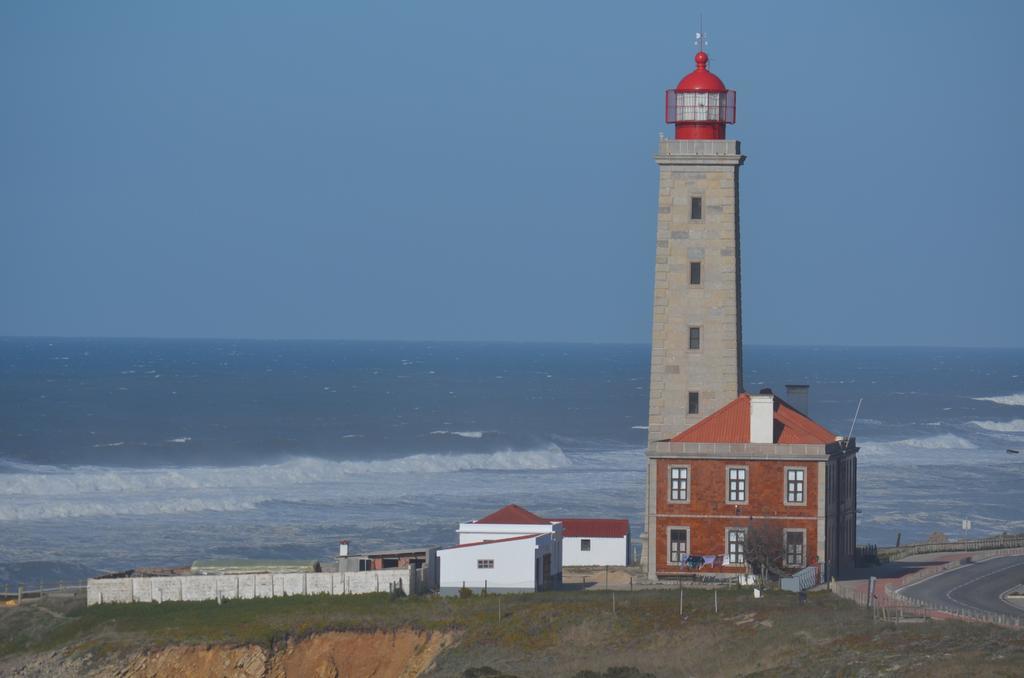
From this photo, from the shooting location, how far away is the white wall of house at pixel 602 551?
43594 mm

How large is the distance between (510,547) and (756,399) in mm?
5692

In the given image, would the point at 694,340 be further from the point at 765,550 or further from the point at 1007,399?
the point at 1007,399

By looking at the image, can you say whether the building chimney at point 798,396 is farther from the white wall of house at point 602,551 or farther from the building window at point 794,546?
the building window at point 794,546

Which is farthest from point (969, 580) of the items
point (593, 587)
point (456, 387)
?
point (456, 387)

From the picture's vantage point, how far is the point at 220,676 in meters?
34.6

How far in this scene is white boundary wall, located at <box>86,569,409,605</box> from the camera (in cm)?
3872

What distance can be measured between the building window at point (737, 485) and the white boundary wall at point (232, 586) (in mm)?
6487

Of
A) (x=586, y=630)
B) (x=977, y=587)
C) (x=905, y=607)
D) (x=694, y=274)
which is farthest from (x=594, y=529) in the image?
(x=905, y=607)

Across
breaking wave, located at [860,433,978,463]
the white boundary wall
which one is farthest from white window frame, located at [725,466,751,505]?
breaking wave, located at [860,433,978,463]

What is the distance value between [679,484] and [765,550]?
2.25m

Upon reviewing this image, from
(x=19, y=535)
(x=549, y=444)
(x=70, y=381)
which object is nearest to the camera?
(x=19, y=535)

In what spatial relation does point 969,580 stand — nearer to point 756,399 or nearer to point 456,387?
point 756,399

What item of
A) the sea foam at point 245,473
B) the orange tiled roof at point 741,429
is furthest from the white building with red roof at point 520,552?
the sea foam at point 245,473

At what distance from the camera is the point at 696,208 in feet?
140
